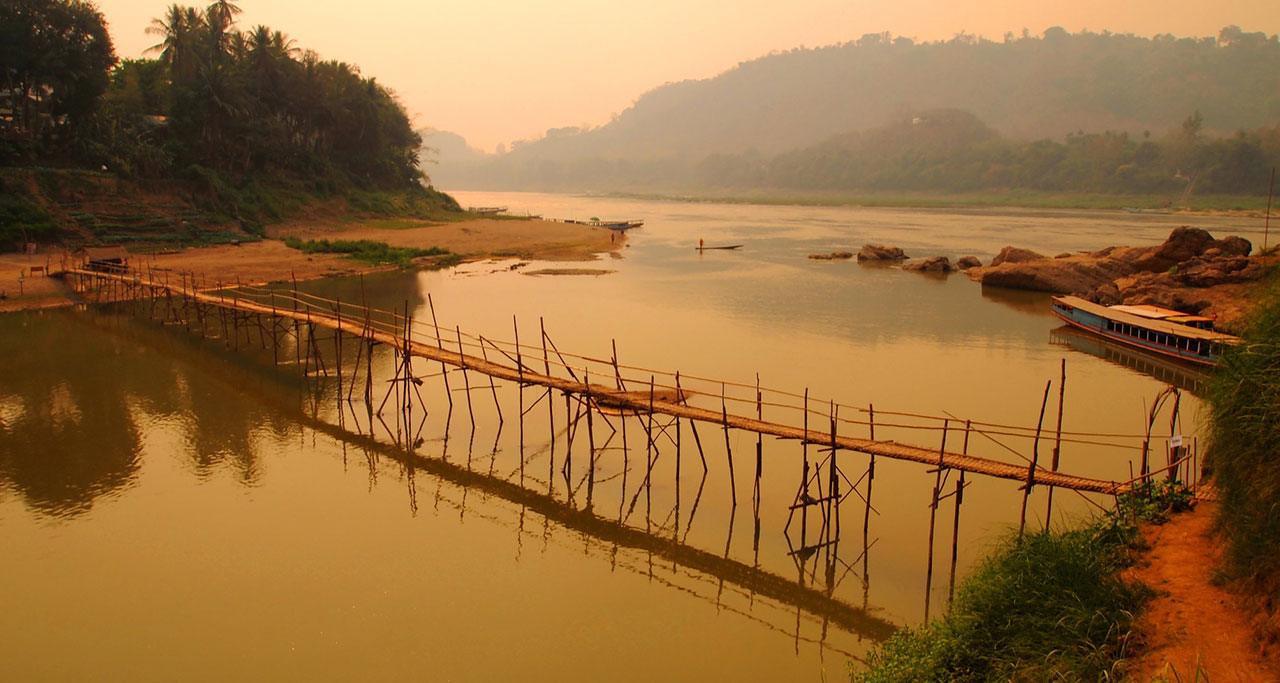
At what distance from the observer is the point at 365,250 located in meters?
41.7

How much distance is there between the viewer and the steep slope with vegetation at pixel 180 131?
120 feet

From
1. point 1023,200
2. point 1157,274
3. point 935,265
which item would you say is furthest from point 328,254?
point 1023,200

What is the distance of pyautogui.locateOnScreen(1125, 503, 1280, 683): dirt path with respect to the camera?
247 inches

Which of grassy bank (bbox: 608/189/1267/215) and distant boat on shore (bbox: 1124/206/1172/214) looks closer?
grassy bank (bbox: 608/189/1267/215)

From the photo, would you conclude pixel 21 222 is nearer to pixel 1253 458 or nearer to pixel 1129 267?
pixel 1253 458

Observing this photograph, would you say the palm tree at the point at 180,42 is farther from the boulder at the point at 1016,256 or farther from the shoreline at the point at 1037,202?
the shoreline at the point at 1037,202

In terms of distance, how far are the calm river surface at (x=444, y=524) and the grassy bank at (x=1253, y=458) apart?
315 cm

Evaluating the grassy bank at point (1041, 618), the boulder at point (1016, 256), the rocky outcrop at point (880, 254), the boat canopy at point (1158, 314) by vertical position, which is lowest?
the grassy bank at point (1041, 618)

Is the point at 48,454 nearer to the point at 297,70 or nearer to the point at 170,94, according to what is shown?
the point at 170,94

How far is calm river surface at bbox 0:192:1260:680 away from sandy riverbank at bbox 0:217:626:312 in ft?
22.2

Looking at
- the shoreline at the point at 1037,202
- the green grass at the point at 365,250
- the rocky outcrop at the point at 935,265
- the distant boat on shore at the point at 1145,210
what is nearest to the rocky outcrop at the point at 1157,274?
the rocky outcrop at the point at 935,265

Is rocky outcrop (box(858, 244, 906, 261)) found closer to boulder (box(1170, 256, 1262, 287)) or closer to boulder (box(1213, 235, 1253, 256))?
boulder (box(1170, 256, 1262, 287))

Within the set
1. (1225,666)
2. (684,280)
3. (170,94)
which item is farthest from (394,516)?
(170,94)

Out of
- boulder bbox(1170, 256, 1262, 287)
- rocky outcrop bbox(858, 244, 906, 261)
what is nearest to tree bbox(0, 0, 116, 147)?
rocky outcrop bbox(858, 244, 906, 261)
